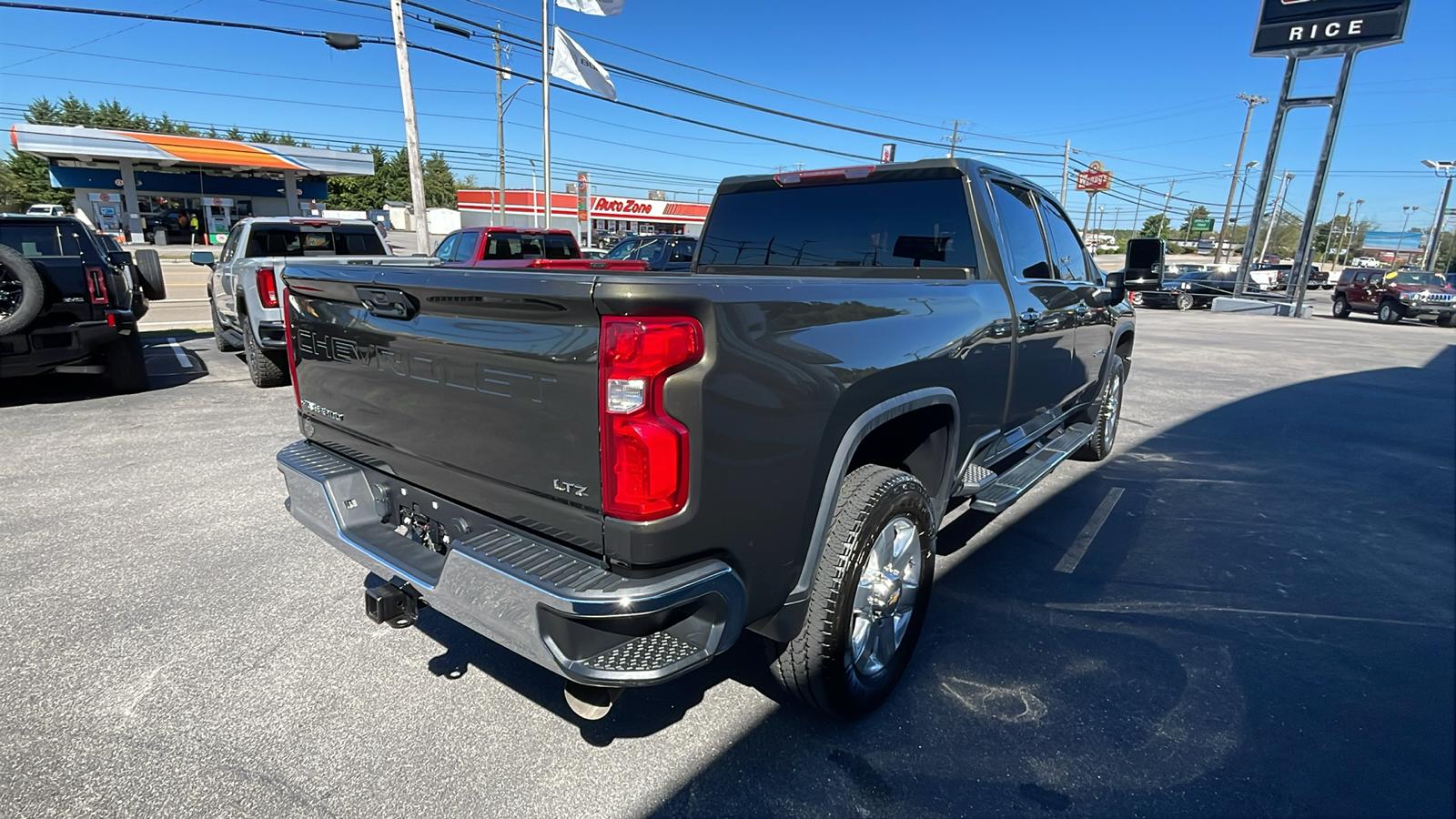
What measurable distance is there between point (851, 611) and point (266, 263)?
728 centimetres

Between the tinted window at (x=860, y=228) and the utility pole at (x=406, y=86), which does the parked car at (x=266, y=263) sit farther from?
the utility pole at (x=406, y=86)

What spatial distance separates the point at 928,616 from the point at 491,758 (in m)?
1.95

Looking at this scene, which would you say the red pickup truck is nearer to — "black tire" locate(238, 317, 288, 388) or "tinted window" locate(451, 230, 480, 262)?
"tinted window" locate(451, 230, 480, 262)

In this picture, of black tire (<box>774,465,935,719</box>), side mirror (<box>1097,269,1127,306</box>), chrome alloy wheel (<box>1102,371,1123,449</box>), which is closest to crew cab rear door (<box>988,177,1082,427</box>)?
side mirror (<box>1097,269,1127,306</box>)

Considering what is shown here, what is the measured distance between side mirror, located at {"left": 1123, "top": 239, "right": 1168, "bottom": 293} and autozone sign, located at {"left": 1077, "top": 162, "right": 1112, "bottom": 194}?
2461 inches

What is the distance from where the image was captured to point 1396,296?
71.3ft

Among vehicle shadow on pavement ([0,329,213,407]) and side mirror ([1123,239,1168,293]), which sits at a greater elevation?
side mirror ([1123,239,1168,293])

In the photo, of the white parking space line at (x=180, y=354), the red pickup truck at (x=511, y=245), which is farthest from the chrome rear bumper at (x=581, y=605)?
the red pickup truck at (x=511, y=245)

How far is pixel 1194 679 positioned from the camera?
287 cm

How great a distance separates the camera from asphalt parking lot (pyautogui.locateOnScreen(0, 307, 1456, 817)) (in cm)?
224

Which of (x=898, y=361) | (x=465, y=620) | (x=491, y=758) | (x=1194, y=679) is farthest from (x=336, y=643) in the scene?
(x=1194, y=679)

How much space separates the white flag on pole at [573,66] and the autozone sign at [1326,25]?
809 inches

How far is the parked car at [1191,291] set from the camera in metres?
25.5

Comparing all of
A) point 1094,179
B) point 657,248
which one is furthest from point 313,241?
point 1094,179
